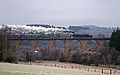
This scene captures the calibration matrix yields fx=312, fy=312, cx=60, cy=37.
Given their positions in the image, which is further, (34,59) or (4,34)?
(34,59)

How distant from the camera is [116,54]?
70.4 m

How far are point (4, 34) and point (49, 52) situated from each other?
20512 millimetres

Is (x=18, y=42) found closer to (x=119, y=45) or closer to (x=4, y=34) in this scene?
(x=4, y=34)

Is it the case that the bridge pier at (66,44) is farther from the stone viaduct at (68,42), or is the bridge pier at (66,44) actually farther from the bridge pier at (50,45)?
the bridge pier at (50,45)

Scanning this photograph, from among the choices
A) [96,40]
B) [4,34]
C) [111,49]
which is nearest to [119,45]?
[111,49]

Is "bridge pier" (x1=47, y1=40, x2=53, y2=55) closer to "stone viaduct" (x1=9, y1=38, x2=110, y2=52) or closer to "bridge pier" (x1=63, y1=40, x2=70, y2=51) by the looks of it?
"stone viaduct" (x1=9, y1=38, x2=110, y2=52)

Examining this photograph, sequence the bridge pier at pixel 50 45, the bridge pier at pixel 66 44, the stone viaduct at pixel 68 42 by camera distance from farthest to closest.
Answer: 1. the bridge pier at pixel 66 44
2. the stone viaduct at pixel 68 42
3. the bridge pier at pixel 50 45

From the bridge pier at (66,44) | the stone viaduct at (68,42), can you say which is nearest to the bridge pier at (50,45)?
the stone viaduct at (68,42)

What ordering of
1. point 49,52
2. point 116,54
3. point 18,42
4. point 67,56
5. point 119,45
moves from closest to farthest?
point 116,54, point 119,45, point 67,56, point 49,52, point 18,42

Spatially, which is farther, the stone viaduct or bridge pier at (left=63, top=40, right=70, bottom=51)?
bridge pier at (left=63, top=40, right=70, bottom=51)

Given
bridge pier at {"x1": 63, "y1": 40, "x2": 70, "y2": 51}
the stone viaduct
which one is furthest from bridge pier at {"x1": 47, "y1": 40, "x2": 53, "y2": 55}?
bridge pier at {"x1": 63, "y1": 40, "x2": 70, "y2": 51}

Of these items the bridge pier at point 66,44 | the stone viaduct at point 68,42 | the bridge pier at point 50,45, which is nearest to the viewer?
the bridge pier at point 50,45

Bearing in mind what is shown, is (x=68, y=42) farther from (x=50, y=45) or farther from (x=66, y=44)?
(x=50, y=45)

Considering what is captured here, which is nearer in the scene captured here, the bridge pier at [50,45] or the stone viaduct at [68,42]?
the bridge pier at [50,45]
